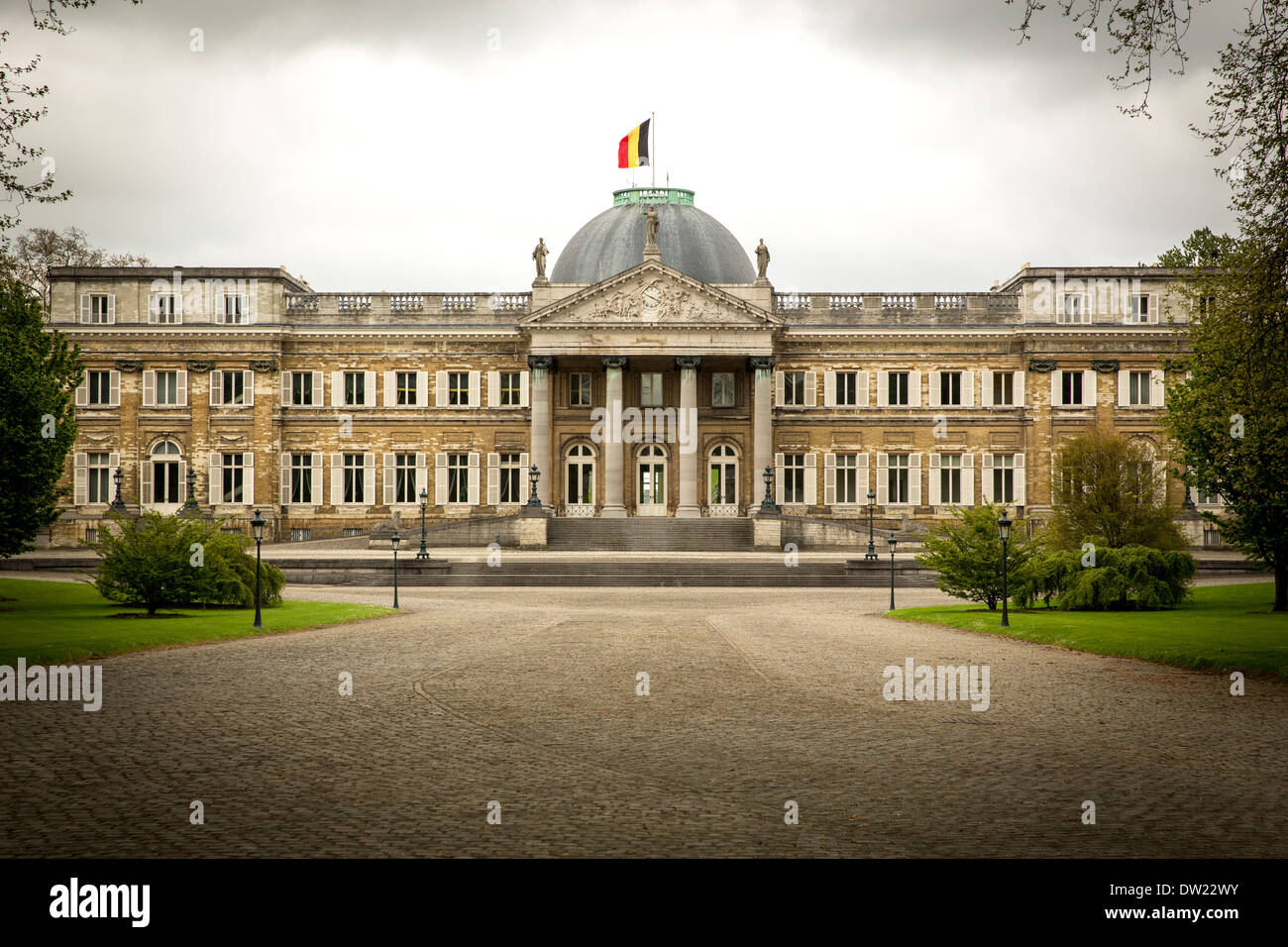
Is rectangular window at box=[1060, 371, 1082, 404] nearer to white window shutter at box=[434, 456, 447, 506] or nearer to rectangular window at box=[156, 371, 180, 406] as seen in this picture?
white window shutter at box=[434, 456, 447, 506]

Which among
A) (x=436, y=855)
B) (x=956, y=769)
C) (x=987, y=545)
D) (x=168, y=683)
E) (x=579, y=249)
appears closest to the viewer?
(x=436, y=855)

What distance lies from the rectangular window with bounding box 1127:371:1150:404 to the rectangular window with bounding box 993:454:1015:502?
7430 mm

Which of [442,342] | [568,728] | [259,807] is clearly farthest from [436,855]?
[442,342]

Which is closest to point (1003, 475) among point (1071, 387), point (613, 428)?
point (1071, 387)

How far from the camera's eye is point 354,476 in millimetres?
65062

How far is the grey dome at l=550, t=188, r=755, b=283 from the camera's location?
70188mm

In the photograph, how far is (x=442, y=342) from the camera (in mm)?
65250

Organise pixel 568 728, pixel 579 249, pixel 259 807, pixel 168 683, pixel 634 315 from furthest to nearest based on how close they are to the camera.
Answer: pixel 579 249 < pixel 634 315 < pixel 168 683 < pixel 568 728 < pixel 259 807

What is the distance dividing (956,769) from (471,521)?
151 feet

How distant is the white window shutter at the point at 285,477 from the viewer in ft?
212

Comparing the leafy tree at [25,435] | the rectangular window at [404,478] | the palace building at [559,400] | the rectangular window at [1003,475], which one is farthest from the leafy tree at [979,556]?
the rectangular window at [404,478]

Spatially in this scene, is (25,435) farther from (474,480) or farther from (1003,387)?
(1003,387)

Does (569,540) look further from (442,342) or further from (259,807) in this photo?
(259,807)

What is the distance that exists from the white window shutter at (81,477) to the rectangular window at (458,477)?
20.3m
